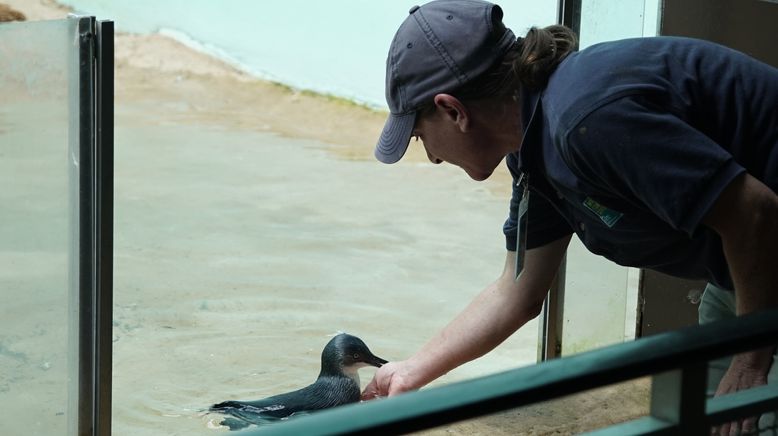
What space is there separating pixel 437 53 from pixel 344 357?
71.3 inches

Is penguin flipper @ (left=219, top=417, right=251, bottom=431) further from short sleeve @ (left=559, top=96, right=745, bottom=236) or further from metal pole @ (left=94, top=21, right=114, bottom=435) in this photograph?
short sleeve @ (left=559, top=96, right=745, bottom=236)

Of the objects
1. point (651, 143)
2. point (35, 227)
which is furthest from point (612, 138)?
point (35, 227)

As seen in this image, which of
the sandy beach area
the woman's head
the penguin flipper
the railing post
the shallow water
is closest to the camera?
the railing post

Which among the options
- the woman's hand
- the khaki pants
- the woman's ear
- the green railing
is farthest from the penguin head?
the green railing

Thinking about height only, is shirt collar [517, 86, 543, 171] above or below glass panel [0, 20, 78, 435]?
above

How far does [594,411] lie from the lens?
12.1ft

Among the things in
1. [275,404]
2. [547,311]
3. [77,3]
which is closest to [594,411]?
[547,311]

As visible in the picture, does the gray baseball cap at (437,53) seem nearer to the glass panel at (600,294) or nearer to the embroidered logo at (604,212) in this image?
the embroidered logo at (604,212)

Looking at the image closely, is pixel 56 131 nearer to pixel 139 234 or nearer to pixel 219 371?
pixel 219 371

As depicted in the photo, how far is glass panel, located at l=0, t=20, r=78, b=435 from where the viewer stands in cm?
289

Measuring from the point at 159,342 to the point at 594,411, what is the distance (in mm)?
1914

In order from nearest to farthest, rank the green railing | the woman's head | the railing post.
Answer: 1. the green railing
2. the railing post
3. the woman's head

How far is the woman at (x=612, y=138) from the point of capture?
5.36 feet

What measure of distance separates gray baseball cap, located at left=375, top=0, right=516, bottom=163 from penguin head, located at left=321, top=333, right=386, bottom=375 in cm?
163
